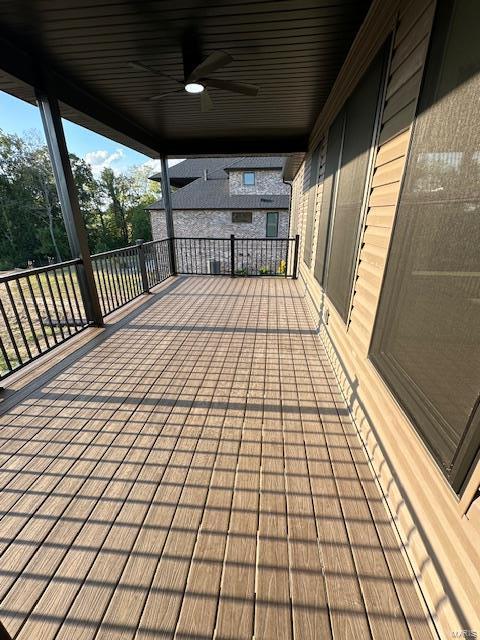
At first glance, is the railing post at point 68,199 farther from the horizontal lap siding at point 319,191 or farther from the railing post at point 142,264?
the horizontal lap siding at point 319,191

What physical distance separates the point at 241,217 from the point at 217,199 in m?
1.93

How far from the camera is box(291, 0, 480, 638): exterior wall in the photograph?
3.14 ft

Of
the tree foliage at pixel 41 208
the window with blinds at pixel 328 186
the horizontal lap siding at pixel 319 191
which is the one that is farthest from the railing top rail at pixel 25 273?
the tree foliage at pixel 41 208

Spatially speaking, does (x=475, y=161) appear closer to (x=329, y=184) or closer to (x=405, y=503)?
(x=405, y=503)

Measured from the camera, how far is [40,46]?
2.52 m

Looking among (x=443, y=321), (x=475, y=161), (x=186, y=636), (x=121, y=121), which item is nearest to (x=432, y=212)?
(x=475, y=161)

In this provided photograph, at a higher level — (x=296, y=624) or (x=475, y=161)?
(x=475, y=161)

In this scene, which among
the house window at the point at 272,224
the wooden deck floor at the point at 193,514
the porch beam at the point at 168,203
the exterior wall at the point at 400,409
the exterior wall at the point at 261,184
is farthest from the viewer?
the exterior wall at the point at 261,184

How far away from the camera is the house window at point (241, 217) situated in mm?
16297

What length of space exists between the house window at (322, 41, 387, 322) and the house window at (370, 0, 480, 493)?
0.74m

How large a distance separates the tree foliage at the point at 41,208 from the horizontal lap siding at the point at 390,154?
22434 mm

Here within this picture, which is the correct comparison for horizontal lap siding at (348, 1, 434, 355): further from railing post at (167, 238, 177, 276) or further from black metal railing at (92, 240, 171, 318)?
railing post at (167, 238, 177, 276)

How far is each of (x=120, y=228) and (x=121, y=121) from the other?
27.4 meters

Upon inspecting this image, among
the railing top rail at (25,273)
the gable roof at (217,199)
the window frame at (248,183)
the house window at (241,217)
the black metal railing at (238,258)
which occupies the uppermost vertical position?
the window frame at (248,183)
